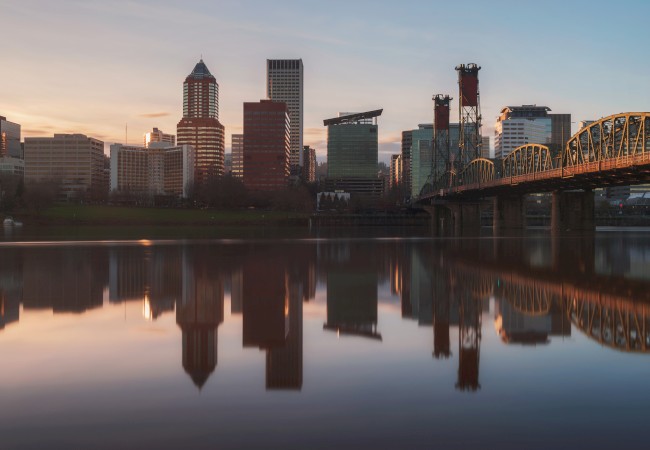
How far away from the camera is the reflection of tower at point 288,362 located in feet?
33.4

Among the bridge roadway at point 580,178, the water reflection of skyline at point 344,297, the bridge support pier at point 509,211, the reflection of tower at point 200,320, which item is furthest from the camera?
the bridge support pier at point 509,211

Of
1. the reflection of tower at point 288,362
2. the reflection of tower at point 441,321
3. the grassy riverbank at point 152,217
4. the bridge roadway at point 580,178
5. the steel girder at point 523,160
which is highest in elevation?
the steel girder at point 523,160

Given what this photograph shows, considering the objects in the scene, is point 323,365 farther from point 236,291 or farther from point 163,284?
point 163,284

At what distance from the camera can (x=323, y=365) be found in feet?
37.5

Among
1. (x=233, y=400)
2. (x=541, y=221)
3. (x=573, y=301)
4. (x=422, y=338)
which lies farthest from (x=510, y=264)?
(x=541, y=221)

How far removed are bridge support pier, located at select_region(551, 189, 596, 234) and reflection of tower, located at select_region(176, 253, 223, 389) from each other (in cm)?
6939

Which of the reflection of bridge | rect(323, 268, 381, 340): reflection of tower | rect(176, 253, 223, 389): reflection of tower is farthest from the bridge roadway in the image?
rect(176, 253, 223, 389): reflection of tower

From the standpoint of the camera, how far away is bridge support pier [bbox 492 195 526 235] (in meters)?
108

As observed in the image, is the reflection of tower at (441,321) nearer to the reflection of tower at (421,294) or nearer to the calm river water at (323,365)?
the calm river water at (323,365)

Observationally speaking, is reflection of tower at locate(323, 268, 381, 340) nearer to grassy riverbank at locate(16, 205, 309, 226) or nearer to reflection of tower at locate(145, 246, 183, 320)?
reflection of tower at locate(145, 246, 183, 320)

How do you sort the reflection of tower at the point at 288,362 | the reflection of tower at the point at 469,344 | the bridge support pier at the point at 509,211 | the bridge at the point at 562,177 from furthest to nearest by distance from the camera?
the bridge support pier at the point at 509,211, the bridge at the point at 562,177, the reflection of tower at the point at 469,344, the reflection of tower at the point at 288,362

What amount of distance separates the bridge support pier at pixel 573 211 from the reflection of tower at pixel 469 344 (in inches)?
2784

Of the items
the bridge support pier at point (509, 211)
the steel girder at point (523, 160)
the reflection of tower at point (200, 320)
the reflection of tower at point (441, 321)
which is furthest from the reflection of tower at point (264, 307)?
the bridge support pier at point (509, 211)

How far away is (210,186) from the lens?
17812 centimetres
